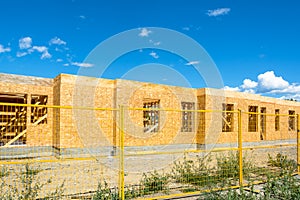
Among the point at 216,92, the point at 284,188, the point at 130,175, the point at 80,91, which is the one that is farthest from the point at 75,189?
the point at 216,92

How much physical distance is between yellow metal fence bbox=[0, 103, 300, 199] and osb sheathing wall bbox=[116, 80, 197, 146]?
0.20ft

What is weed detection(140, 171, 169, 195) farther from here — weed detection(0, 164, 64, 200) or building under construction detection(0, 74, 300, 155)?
building under construction detection(0, 74, 300, 155)

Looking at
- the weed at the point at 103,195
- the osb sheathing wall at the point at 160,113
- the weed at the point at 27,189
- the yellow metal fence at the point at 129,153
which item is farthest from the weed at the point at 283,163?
the weed at the point at 27,189

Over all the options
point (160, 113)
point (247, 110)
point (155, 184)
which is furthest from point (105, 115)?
point (247, 110)

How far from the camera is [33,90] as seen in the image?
43.8 ft

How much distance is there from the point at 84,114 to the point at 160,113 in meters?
4.69

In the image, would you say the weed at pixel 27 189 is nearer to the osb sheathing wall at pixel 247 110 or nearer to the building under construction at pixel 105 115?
the building under construction at pixel 105 115

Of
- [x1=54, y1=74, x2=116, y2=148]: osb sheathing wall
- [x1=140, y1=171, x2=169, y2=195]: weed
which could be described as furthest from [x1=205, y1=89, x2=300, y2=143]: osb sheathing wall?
[x1=140, y1=171, x2=169, y2=195]: weed

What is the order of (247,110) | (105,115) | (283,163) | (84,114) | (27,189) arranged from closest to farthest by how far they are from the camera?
1. (27,189)
2. (283,163)
3. (84,114)
4. (105,115)
5. (247,110)

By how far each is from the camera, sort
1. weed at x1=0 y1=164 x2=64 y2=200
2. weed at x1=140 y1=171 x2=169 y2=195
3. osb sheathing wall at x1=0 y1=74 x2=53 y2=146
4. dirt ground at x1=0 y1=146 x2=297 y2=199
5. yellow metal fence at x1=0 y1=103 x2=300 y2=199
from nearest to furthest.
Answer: weed at x1=0 y1=164 x2=64 y2=200 → yellow metal fence at x1=0 y1=103 x2=300 y2=199 → weed at x1=140 y1=171 x2=169 y2=195 → dirt ground at x1=0 y1=146 x2=297 y2=199 → osb sheathing wall at x1=0 y1=74 x2=53 y2=146

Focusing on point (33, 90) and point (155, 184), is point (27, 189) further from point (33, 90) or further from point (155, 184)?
point (33, 90)

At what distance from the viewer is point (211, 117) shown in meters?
18.0

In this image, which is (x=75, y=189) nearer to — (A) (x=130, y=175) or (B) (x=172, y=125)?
(A) (x=130, y=175)

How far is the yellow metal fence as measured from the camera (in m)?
5.92
